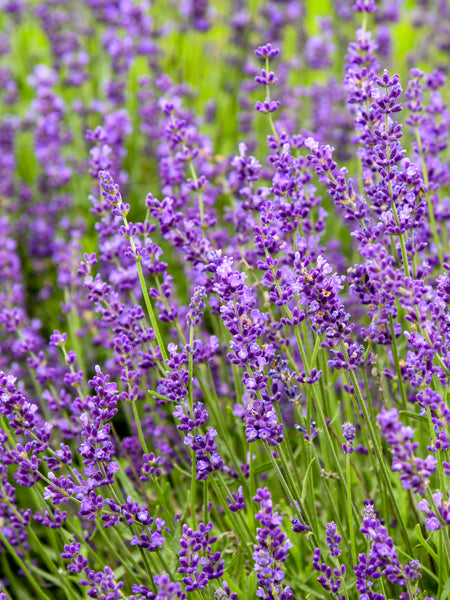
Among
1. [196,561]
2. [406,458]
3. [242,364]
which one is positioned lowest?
[196,561]

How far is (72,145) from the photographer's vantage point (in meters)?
5.07

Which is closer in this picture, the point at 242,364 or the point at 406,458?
the point at 406,458

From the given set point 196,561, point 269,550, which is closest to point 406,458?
point 269,550

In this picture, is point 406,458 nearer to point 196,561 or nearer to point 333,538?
point 333,538

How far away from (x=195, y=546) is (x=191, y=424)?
0.31 m

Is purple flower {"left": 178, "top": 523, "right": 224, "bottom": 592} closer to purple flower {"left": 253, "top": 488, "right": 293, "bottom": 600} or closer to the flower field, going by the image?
the flower field

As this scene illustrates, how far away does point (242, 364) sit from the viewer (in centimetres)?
186

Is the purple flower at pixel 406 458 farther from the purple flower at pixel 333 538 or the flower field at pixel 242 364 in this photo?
the purple flower at pixel 333 538

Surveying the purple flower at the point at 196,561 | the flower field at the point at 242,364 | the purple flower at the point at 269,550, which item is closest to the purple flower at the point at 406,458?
the flower field at the point at 242,364

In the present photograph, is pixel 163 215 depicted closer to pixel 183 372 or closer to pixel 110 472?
pixel 183 372

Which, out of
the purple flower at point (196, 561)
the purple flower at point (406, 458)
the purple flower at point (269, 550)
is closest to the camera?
the purple flower at point (406, 458)

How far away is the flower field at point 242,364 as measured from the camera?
6.13 feet

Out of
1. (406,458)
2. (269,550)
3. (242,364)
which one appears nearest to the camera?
(406,458)

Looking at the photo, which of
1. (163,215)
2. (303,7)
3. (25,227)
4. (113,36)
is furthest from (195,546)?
(303,7)
